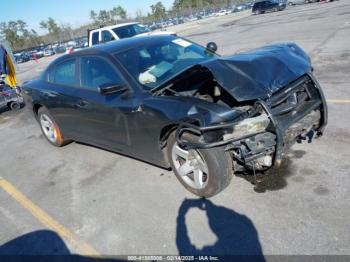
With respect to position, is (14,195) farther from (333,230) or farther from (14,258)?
(333,230)

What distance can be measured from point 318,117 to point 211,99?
1.27 m

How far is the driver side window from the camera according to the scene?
4.24 meters

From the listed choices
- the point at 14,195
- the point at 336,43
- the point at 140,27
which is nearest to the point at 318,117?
the point at 14,195

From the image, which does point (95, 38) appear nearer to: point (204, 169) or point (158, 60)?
point (158, 60)

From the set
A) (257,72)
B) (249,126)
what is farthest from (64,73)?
(249,126)

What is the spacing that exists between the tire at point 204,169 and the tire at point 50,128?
2.86 metres

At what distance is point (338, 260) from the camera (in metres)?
2.62

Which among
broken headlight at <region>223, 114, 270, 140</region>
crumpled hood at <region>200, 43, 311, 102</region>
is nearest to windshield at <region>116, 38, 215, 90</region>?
crumpled hood at <region>200, 43, 311, 102</region>

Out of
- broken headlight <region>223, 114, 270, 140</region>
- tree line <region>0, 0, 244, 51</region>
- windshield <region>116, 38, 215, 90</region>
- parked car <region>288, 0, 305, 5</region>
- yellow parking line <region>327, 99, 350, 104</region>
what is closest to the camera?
broken headlight <region>223, 114, 270, 140</region>

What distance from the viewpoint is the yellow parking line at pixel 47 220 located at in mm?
3305

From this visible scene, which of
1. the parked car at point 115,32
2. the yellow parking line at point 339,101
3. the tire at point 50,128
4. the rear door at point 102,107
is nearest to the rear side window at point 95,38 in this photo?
the parked car at point 115,32

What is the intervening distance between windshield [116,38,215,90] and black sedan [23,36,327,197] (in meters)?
0.01

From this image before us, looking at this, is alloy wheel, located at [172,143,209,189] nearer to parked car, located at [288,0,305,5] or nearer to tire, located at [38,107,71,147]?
tire, located at [38,107,71,147]

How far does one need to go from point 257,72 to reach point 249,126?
2.35 ft
